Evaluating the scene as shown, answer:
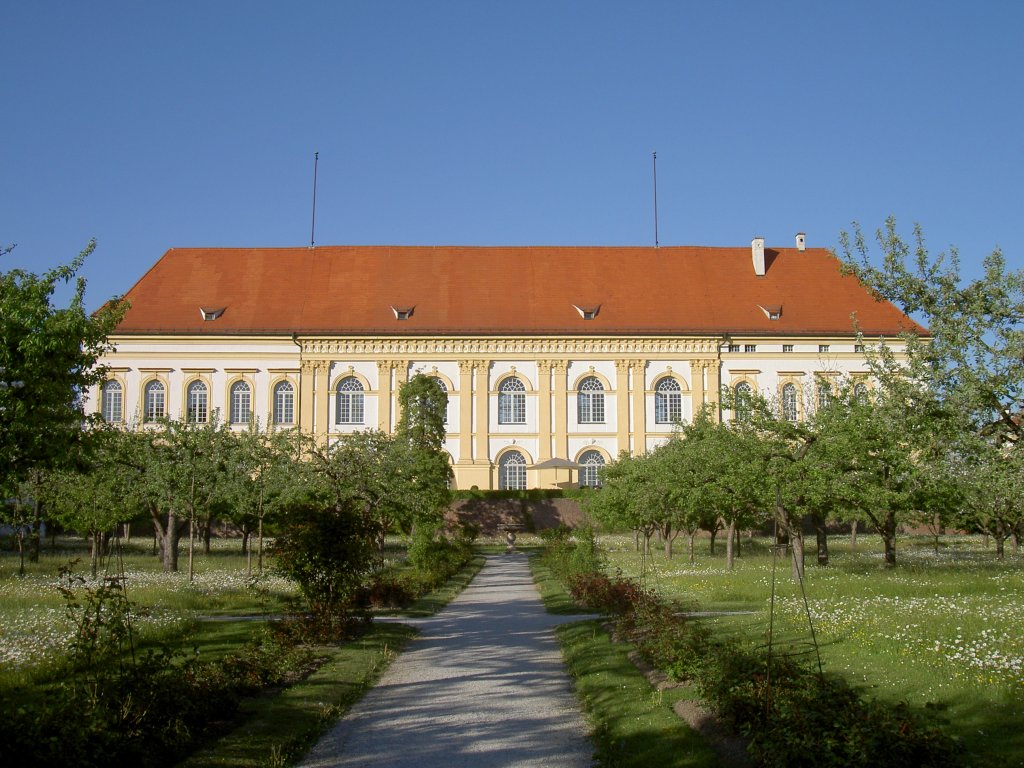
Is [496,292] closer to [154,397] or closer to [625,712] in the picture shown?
[154,397]

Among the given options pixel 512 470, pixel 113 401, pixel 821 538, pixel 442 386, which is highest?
pixel 442 386

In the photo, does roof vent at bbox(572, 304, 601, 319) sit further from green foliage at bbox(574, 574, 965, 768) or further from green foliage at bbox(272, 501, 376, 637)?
green foliage at bbox(574, 574, 965, 768)

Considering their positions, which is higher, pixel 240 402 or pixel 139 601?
pixel 240 402

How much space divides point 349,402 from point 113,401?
12991 millimetres

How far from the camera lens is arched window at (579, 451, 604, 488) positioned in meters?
56.0

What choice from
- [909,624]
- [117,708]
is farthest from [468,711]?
[909,624]

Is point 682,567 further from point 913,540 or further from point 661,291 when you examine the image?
point 661,291

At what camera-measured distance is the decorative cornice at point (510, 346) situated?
56031 mm

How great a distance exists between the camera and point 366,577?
18.5 m

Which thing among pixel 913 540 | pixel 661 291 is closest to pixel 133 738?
pixel 913 540

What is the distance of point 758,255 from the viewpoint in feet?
199

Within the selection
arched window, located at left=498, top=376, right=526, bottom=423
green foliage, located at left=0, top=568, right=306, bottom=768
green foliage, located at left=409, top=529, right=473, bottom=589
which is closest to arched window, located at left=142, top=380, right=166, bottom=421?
arched window, located at left=498, top=376, right=526, bottom=423

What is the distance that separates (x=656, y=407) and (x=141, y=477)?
3442 centimetres

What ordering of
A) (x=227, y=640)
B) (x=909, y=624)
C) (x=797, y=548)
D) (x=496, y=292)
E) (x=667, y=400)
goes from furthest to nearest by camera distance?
(x=496, y=292) → (x=667, y=400) → (x=797, y=548) → (x=227, y=640) → (x=909, y=624)
